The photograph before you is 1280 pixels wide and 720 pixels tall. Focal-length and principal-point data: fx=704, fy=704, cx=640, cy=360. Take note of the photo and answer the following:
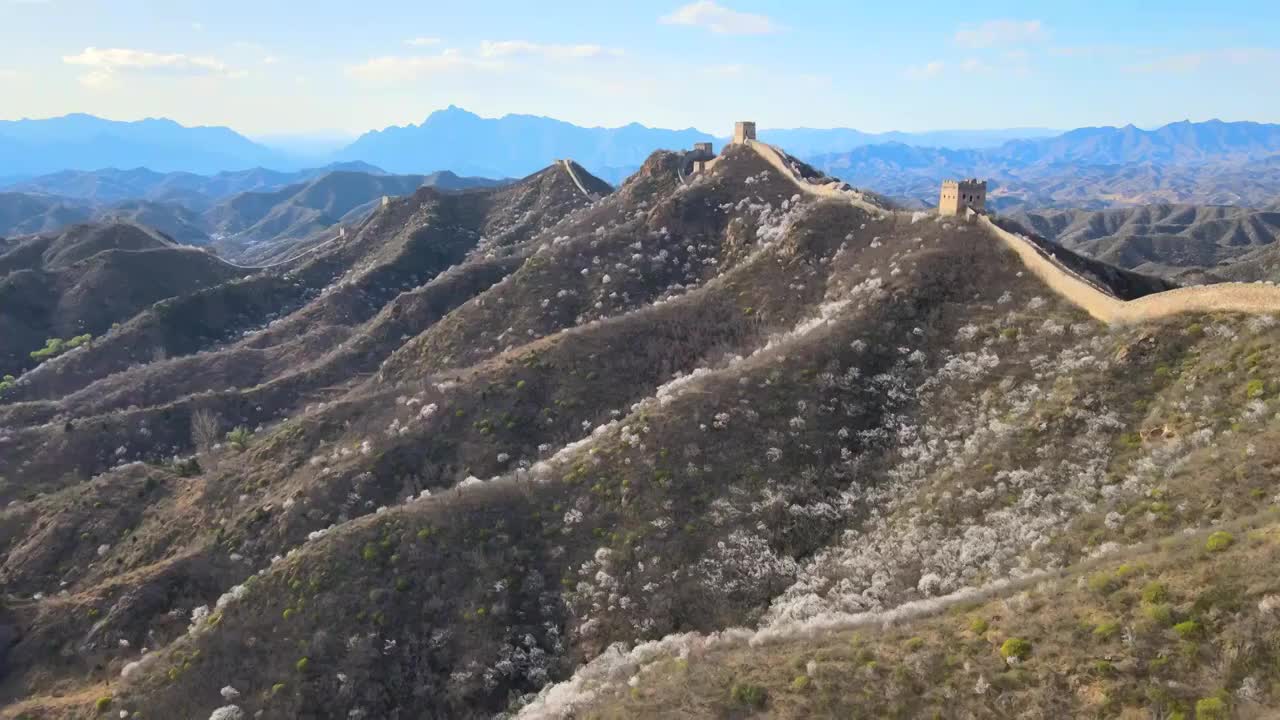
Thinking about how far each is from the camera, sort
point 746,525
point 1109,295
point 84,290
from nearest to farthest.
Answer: point 746,525, point 1109,295, point 84,290

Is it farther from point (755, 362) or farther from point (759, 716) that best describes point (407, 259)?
point (759, 716)

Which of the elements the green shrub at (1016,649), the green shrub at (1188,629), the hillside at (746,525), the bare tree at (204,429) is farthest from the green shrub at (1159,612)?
the bare tree at (204,429)

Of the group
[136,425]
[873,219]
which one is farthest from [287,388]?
[873,219]

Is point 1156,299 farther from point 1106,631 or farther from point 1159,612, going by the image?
point 1106,631

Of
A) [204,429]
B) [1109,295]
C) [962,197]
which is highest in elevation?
[962,197]

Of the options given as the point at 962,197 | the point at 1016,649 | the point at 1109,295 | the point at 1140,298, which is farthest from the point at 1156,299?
the point at 1016,649

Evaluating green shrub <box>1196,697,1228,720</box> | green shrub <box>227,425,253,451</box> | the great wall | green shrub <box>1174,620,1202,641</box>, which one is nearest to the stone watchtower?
the great wall
